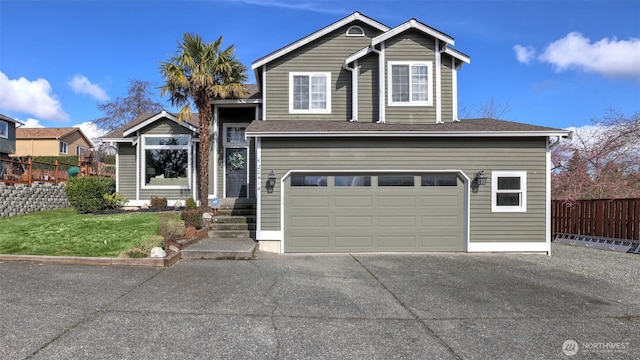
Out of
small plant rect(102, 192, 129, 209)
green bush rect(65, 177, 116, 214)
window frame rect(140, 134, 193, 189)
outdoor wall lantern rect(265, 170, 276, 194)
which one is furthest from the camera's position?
window frame rect(140, 134, 193, 189)

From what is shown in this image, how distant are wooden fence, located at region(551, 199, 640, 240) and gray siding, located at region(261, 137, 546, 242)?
11.0 ft

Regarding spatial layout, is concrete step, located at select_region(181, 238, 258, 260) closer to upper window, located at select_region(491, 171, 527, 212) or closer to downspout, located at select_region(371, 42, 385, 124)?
downspout, located at select_region(371, 42, 385, 124)

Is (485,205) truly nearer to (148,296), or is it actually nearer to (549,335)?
(549,335)

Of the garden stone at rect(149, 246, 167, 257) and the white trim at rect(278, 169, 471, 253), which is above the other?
the white trim at rect(278, 169, 471, 253)

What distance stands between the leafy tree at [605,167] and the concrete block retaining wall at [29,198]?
65.9ft

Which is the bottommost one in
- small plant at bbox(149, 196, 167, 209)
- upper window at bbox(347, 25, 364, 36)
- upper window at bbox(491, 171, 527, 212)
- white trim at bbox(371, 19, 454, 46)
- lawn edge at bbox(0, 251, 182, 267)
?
lawn edge at bbox(0, 251, 182, 267)

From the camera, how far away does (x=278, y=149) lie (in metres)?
9.45

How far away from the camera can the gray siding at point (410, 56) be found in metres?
10.8

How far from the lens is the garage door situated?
9.34 metres

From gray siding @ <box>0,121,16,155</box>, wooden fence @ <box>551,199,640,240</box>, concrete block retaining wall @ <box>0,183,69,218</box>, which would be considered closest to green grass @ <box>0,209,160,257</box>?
concrete block retaining wall @ <box>0,183,69,218</box>

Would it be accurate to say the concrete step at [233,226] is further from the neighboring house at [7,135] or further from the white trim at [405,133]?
the neighboring house at [7,135]

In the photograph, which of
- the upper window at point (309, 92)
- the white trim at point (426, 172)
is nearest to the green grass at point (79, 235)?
the white trim at point (426, 172)

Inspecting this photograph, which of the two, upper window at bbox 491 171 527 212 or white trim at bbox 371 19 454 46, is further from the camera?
white trim at bbox 371 19 454 46

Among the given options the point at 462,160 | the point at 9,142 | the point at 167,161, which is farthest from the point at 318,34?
the point at 9,142
